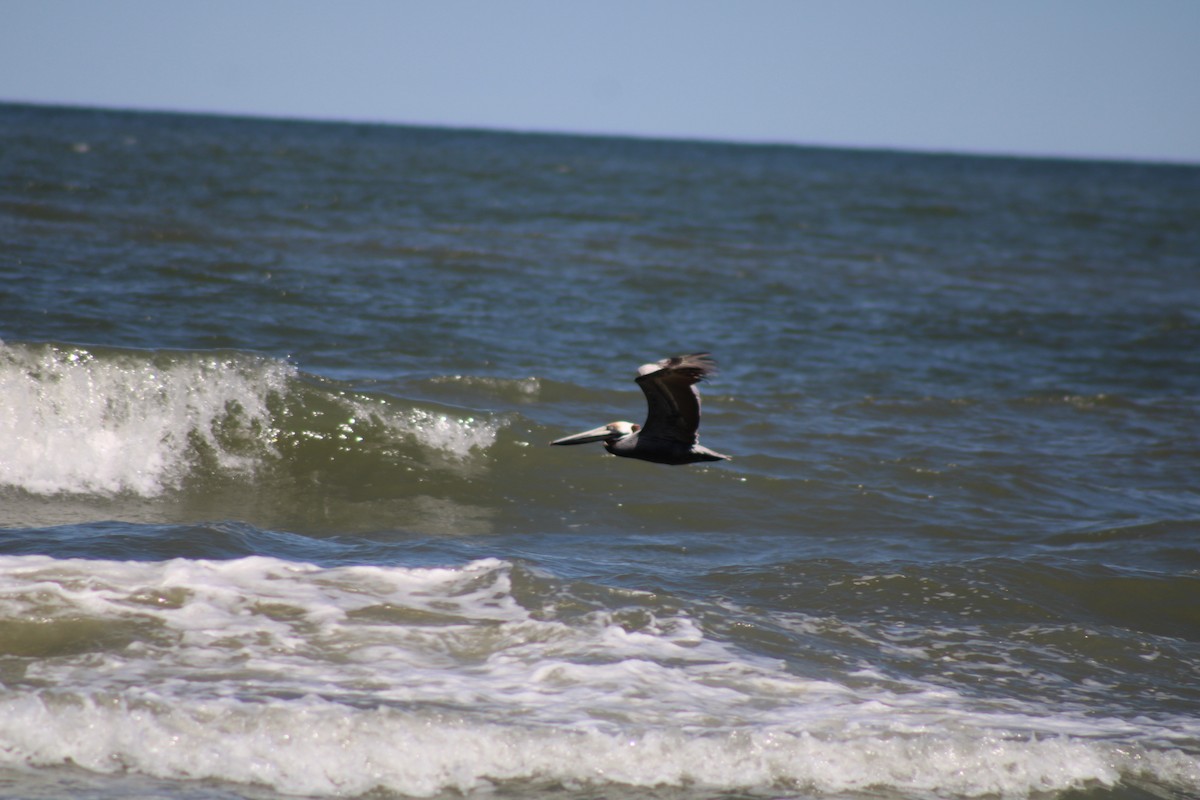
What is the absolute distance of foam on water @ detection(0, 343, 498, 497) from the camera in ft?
32.6

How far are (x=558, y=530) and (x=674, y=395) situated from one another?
269cm

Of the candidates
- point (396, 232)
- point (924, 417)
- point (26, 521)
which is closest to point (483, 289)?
point (396, 232)

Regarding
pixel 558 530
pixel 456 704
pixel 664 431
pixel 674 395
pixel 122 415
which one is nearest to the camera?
pixel 456 704

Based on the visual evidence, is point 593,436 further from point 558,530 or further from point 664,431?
point 558,530

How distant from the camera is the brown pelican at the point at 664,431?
7043mm

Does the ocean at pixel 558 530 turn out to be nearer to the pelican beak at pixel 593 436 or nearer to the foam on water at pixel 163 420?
the foam on water at pixel 163 420

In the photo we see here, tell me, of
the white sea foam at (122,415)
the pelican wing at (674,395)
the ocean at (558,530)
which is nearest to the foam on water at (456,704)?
the ocean at (558,530)

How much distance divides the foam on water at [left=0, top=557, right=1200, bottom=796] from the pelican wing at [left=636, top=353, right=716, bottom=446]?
1041 millimetres

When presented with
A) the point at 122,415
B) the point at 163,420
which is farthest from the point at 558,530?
the point at 122,415

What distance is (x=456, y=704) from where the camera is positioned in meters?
5.88

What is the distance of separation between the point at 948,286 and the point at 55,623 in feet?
61.0

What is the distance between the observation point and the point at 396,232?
74.2 ft

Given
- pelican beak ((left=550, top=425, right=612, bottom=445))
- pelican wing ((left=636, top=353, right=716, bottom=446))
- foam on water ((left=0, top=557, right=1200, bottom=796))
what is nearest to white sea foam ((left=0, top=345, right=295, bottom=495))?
foam on water ((left=0, top=557, right=1200, bottom=796))

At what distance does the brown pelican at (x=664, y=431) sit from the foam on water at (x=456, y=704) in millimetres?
919
